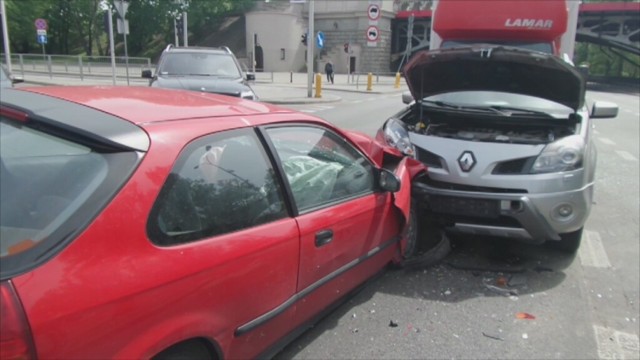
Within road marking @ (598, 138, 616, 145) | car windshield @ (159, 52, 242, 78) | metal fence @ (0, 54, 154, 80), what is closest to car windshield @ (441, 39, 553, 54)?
car windshield @ (159, 52, 242, 78)

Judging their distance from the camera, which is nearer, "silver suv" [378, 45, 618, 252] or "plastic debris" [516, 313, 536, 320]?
"plastic debris" [516, 313, 536, 320]

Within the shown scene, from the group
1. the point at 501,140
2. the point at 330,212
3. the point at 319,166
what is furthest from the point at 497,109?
the point at 330,212

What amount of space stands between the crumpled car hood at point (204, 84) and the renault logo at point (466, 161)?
636 cm

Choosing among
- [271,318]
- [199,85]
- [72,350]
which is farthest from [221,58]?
[72,350]

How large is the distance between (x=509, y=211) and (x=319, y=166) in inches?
70.5

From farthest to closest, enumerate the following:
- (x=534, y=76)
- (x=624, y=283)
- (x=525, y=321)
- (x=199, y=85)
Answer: (x=199, y=85) → (x=534, y=76) → (x=624, y=283) → (x=525, y=321)

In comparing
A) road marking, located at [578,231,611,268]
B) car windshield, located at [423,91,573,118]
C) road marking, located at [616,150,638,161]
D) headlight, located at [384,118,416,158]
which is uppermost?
car windshield, located at [423,91,573,118]

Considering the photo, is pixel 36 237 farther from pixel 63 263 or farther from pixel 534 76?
pixel 534 76

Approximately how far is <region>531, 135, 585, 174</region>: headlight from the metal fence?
1166 inches

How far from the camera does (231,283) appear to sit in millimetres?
2223

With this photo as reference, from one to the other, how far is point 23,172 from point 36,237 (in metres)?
0.37

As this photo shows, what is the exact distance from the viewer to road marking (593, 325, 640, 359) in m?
3.14

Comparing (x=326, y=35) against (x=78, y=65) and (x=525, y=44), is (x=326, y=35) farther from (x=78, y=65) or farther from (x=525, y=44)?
(x=525, y=44)

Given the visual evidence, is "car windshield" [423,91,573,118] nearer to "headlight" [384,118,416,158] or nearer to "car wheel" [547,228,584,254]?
"headlight" [384,118,416,158]
